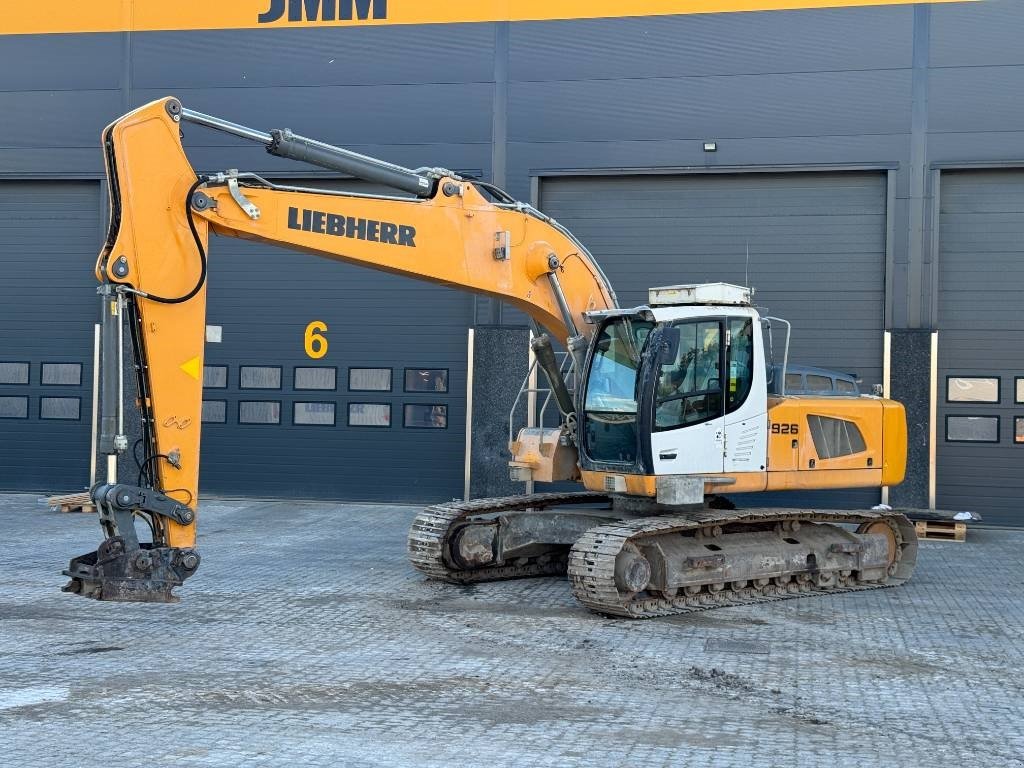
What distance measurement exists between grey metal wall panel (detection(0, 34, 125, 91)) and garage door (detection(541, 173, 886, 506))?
24.4 ft

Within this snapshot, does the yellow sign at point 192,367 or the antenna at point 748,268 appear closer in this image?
the yellow sign at point 192,367

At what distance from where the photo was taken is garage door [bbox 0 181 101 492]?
1877 centimetres

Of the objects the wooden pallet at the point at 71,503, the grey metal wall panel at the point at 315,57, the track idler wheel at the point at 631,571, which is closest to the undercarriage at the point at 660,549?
the track idler wheel at the point at 631,571

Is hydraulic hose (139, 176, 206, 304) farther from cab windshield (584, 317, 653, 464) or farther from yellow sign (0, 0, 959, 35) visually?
yellow sign (0, 0, 959, 35)

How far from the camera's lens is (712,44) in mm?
17094

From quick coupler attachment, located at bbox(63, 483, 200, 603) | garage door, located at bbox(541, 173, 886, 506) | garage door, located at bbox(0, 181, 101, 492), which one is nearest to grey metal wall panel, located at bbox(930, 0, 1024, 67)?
garage door, located at bbox(541, 173, 886, 506)

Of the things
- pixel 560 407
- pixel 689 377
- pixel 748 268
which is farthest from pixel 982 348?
pixel 560 407

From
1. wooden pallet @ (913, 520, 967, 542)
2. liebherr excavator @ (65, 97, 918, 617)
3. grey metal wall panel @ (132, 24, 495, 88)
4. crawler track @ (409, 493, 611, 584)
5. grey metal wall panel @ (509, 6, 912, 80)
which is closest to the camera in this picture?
liebherr excavator @ (65, 97, 918, 617)

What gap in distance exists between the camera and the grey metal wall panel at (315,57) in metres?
17.8

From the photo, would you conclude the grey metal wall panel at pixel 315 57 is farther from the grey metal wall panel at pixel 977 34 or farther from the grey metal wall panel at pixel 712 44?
the grey metal wall panel at pixel 977 34

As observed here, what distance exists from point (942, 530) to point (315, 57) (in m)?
11.7

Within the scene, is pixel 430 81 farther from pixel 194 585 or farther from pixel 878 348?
pixel 194 585

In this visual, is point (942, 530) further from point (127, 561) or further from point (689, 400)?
point (127, 561)

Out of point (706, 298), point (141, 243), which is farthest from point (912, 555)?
point (141, 243)
